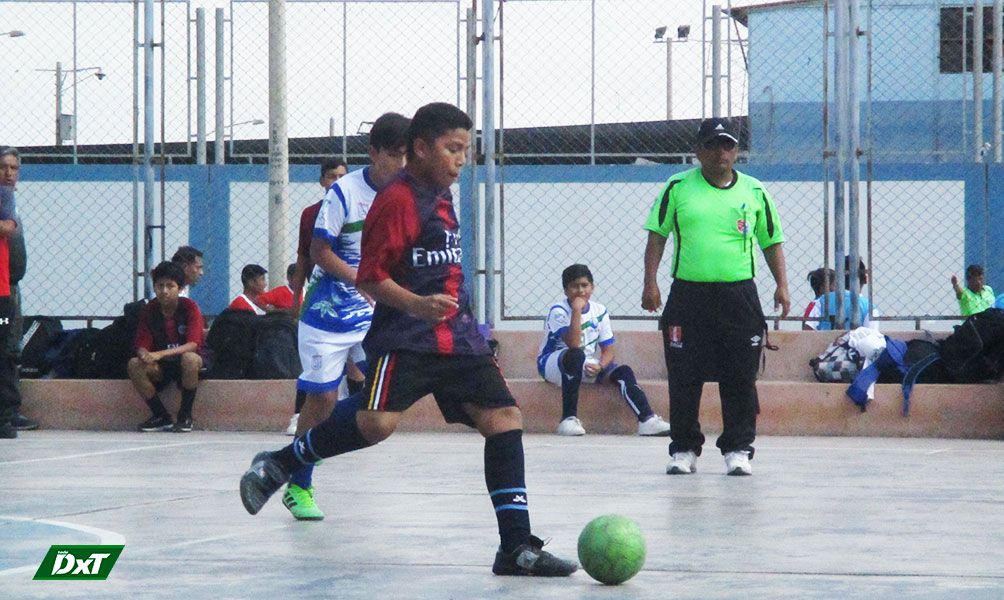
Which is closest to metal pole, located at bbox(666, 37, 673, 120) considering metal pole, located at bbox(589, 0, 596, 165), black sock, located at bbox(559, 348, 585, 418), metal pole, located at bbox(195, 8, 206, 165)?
metal pole, located at bbox(589, 0, 596, 165)

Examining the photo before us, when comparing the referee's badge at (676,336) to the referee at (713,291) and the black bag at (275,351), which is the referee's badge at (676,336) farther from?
the black bag at (275,351)

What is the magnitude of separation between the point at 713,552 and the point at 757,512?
1.33 metres

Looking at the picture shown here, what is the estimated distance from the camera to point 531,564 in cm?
479

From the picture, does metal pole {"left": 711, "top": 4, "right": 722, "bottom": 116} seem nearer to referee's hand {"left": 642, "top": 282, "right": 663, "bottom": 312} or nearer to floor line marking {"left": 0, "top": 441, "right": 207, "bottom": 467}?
referee's hand {"left": 642, "top": 282, "right": 663, "bottom": 312}

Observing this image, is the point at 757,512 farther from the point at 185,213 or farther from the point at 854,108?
the point at 185,213

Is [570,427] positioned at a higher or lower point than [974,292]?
lower

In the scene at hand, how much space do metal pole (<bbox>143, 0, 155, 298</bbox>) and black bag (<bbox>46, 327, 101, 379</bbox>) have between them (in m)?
0.58

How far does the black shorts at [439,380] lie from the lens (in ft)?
16.9

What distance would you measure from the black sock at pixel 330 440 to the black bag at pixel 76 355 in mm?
7522

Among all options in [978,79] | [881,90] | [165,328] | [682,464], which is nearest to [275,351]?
[165,328]

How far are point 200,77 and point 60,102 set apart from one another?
1275 millimetres

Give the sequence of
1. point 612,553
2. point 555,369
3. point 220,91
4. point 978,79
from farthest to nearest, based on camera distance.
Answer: point 978,79
point 220,91
point 555,369
point 612,553

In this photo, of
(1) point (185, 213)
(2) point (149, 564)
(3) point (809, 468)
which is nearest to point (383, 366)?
(2) point (149, 564)

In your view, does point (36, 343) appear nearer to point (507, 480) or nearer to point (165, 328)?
point (165, 328)
